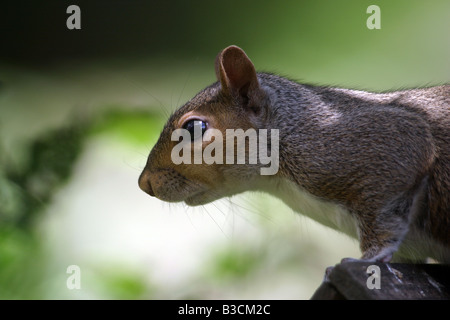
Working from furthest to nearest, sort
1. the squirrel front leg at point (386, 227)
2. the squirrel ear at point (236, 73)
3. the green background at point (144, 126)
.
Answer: the green background at point (144, 126), the squirrel ear at point (236, 73), the squirrel front leg at point (386, 227)

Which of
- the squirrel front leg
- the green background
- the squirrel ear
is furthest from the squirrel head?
the squirrel front leg

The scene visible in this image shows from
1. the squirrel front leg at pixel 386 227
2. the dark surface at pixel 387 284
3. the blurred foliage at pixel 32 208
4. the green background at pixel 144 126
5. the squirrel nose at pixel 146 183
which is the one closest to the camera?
the dark surface at pixel 387 284

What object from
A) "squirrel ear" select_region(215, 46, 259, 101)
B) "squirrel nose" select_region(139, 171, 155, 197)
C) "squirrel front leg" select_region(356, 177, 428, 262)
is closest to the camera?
"squirrel front leg" select_region(356, 177, 428, 262)

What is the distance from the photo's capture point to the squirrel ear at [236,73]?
9.09 feet

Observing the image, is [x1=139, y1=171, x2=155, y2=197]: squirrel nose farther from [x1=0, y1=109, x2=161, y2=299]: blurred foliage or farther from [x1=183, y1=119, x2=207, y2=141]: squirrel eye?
[x1=0, y1=109, x2=161, y2=299]: blurred foliage

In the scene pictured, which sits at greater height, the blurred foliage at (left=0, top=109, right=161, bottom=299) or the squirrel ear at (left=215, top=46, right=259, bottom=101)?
the squirrel ear at (left=215, top=46, right=259, bottom=101)

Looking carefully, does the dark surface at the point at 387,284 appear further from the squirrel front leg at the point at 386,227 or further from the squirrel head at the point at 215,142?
the squirrel head at the point at 215,142

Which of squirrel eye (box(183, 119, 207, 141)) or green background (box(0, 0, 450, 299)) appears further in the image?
green background (box(0, 0, 450, 299))

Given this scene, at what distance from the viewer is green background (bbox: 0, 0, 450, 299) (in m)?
3.54

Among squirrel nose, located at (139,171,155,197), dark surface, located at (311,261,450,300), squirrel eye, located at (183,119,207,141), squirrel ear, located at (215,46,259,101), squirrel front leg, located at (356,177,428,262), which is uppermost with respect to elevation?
squirrel ear, located at (215,46,259,101)

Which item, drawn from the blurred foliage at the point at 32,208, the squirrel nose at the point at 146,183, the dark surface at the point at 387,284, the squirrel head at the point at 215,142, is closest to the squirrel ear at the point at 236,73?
the squirrel head at the point at 215,142

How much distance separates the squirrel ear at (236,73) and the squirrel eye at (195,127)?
0.18 metres

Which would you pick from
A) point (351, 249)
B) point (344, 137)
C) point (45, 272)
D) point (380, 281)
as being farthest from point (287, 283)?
point (380, 281)

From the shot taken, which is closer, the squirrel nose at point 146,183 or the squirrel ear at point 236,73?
the squirrel ear at point 236,73
